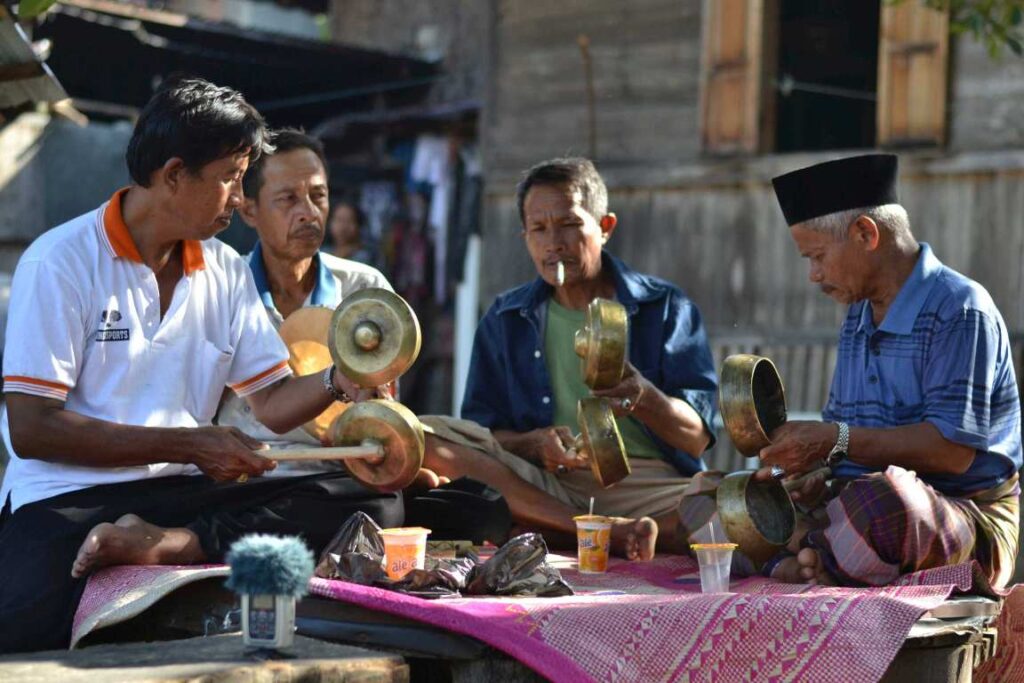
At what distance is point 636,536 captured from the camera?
5367 mm

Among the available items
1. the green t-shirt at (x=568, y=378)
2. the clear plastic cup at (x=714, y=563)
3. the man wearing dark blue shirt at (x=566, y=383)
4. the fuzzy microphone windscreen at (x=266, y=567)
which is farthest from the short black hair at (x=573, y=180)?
the fuzzy microphone windscreen at (x=266, y=567)

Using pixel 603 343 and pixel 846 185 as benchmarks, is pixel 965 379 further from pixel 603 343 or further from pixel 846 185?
pixel 603 343

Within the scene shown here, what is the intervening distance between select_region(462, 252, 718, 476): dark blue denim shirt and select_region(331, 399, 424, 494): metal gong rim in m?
1.39

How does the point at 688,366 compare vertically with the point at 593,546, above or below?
above

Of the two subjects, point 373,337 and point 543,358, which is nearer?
point 373,337

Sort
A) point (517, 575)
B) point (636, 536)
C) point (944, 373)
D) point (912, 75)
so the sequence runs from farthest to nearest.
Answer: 1. point (912, 75)
2. point (636, 536)
3. point (944, 373)
4. point (517, 575)

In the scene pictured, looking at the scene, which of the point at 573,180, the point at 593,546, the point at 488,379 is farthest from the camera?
the point at 488,379

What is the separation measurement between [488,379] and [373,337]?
1.37m

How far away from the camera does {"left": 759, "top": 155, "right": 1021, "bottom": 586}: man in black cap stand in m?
4.57

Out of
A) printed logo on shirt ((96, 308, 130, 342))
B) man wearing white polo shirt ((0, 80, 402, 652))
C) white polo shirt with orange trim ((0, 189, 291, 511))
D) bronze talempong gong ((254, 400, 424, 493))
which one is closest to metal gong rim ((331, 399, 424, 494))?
bronze talempong gong ((254, 400, 424, 493))

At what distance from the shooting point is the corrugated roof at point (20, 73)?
21.7ft

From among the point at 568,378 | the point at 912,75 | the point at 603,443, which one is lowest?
the point at 603,443

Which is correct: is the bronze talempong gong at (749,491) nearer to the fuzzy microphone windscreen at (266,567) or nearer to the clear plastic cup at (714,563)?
the clear plastic cup at (714,563)

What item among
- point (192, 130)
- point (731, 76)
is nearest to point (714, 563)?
point (192, 130)
